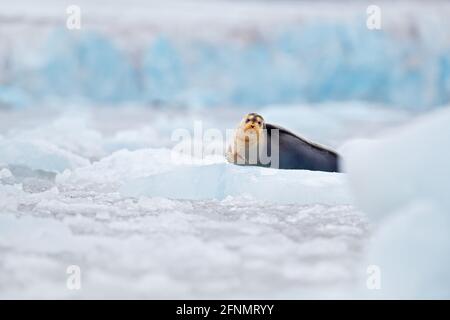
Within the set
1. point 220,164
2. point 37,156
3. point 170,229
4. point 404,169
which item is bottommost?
point 170,229

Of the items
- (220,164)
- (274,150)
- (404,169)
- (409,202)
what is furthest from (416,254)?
(274,150)

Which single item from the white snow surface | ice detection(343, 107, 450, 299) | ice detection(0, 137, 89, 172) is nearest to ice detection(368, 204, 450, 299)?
ice detection(343, 107, 450, 299)

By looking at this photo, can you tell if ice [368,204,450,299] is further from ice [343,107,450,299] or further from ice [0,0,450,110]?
ice [0,0,450,110]

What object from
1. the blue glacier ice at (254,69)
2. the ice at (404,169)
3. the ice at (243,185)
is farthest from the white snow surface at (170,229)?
the blue glacier ice at (254,69)

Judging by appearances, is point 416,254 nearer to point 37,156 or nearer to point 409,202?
point 409,202

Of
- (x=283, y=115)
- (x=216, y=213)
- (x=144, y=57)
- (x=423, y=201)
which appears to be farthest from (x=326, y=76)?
(x=423, y=201)

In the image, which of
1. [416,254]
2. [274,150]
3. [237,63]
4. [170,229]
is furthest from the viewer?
[237,63]

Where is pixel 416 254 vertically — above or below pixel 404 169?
below
